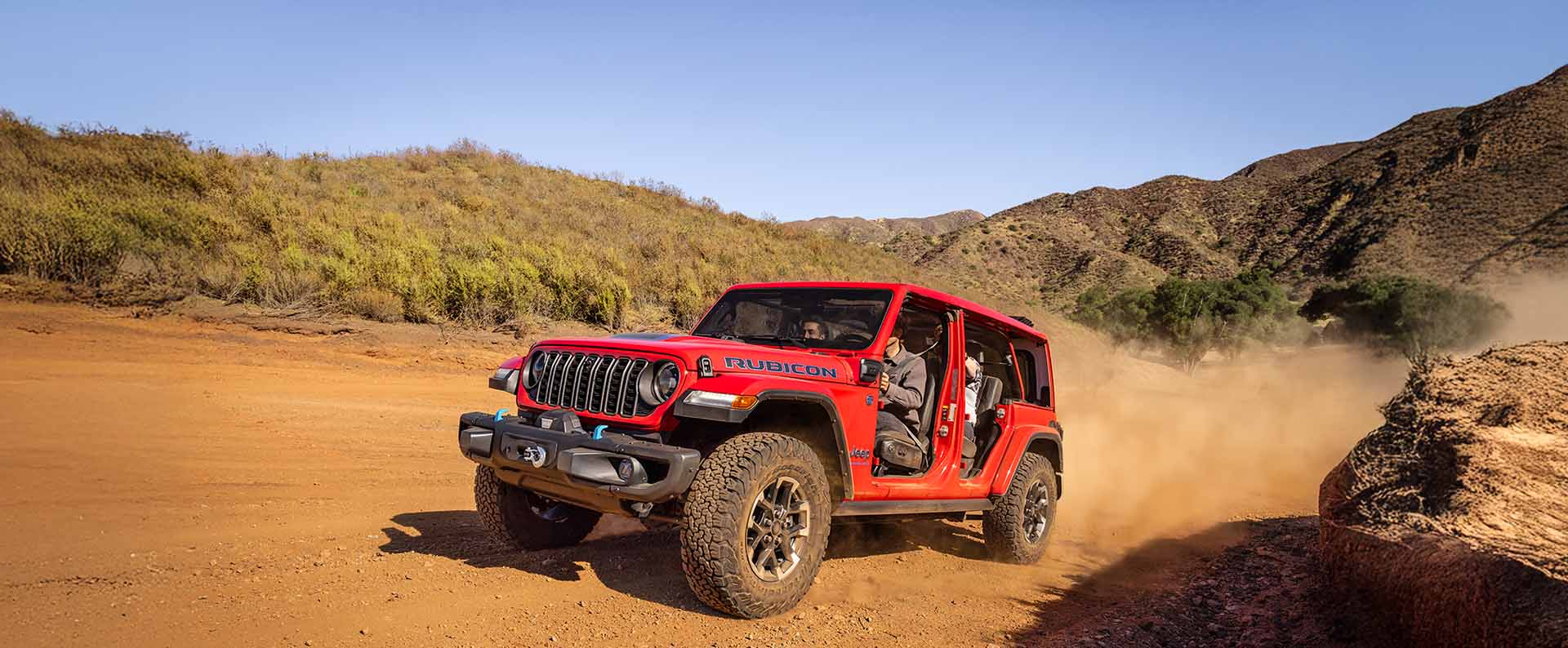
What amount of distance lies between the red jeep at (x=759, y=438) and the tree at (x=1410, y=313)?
28.1 m

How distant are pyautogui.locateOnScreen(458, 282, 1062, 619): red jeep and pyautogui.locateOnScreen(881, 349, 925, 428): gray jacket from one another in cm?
2

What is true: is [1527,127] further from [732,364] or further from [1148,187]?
[732,364]

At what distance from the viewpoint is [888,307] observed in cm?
588

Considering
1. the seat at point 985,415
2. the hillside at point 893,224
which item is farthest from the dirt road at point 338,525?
the hillside at point 893,224

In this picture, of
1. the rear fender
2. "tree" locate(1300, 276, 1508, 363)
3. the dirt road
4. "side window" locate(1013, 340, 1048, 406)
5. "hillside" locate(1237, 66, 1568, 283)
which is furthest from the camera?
"hillside" locate(1237, 66, 1568, 283)

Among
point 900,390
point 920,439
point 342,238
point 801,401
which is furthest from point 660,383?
point 342,238

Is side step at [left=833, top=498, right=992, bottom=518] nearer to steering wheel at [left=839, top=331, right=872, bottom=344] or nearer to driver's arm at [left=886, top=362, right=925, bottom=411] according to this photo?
driver's arm at [left=886, top=362, right=925, bottom=411]

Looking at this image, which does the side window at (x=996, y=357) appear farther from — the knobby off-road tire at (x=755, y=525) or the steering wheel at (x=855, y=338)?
the knobby off-road tire at (x=755, y=525)

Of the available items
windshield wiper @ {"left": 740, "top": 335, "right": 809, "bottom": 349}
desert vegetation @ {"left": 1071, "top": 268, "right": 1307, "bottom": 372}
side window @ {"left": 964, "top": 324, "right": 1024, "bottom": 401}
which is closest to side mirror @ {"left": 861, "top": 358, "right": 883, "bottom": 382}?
windshield wiper @ {"left": 740, "top": 335, "right": 809, "bottom": 349}

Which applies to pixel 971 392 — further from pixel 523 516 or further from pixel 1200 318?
pixel 1200 318

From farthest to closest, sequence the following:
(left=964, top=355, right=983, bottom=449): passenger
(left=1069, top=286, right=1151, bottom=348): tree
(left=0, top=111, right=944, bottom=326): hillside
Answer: (left=1069, top=286, right=1151, bottom=348): tree → (left=0, top=111, right=944, bottom=326): hillside → (left=964, top=355, right=983, bottom=449): passenger

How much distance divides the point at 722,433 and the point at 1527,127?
69.5 meters

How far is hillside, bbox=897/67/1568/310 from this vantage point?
48.2 meters

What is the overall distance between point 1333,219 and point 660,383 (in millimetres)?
70961
